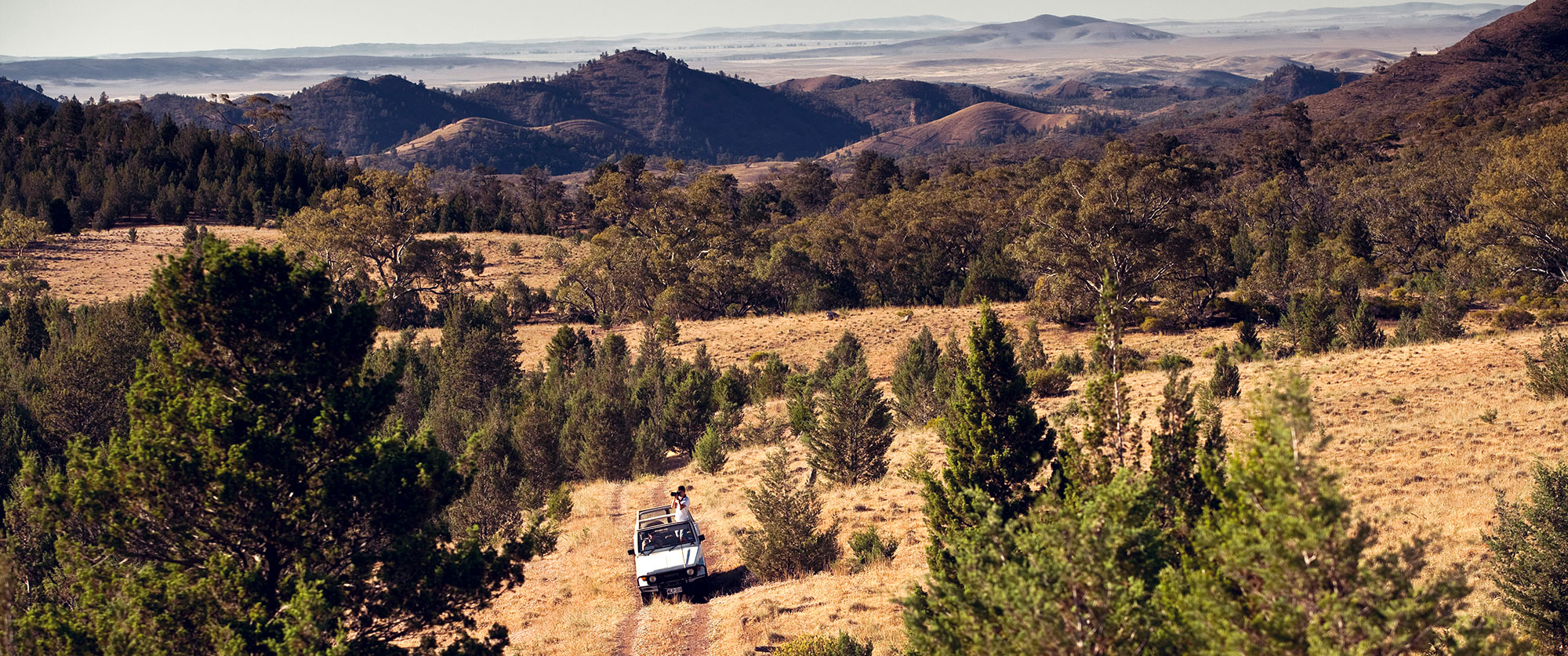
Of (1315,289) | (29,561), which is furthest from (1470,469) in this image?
(29,561)

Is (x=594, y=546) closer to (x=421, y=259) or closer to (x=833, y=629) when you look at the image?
(x=833, y=629)

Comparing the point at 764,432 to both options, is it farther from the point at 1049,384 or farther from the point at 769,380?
the point at 1049,384

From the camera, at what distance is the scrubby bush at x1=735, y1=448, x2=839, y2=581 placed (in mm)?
16062

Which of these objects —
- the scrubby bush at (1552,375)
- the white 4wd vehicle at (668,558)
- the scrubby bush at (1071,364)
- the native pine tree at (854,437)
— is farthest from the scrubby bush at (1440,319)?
the white 4wd vehicle at (668,558)

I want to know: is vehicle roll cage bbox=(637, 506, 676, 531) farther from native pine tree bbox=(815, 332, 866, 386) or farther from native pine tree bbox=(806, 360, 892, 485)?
native pine tree bbox=(815, 332, 866, 386)

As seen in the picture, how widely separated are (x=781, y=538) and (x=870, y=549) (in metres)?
1.68

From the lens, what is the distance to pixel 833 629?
1312 centimetres

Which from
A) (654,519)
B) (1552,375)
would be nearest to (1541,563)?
(654,519)

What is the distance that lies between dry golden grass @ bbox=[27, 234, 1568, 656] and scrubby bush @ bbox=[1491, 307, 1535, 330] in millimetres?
4923

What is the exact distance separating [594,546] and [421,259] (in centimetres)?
4314

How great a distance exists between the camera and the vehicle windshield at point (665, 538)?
51.1 ft

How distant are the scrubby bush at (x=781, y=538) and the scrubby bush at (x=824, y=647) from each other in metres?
4.09

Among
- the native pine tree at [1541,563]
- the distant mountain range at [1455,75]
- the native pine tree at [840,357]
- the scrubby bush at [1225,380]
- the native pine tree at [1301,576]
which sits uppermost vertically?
the distant mountain range at [1455,75]

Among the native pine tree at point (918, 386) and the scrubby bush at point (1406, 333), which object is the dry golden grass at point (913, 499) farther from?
the scrubby bush at point (1406, 333)
